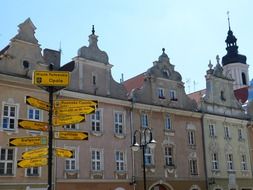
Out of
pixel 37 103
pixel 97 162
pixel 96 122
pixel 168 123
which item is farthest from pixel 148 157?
pixel 37 103

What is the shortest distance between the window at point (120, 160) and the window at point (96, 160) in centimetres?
135

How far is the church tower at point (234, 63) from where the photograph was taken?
58750mm

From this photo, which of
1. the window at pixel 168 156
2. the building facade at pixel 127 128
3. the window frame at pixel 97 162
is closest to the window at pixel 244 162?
the building facade at pixel 127 128

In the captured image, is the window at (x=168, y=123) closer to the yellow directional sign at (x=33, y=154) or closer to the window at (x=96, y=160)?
the window at (x=96, y=160)

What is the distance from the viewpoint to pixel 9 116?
21922 millimetres

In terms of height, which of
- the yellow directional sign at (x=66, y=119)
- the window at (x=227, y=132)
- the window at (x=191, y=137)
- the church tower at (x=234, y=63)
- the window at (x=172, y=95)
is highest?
the church tower at (x=234, y=63)

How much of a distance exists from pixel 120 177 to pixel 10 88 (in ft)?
30.9

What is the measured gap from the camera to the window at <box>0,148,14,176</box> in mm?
21000

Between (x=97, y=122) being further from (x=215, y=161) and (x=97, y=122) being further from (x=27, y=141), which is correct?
(x=27, y=141)

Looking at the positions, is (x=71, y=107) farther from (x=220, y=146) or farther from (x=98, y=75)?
(x=220, y=146)

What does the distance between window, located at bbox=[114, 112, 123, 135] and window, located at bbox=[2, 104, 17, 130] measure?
7371 mm

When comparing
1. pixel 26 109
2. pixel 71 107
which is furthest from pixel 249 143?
pixel 71 107

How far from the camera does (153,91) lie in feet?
98.6

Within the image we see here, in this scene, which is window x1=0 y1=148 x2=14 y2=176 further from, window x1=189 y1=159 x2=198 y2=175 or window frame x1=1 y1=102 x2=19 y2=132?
window x1=189 y1=159 x2=198 y2=175
